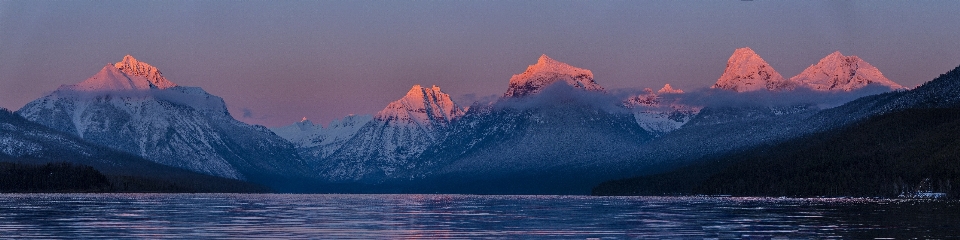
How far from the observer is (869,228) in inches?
4213

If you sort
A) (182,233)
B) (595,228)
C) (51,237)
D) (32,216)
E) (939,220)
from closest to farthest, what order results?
(51,237)
(182,233)
(595,228)
(939,220)
(32,216)

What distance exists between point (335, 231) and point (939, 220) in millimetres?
57243

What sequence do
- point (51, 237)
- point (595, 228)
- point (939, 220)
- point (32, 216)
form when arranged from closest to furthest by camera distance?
point (51, 237) < point (595, 228) < point (939, 220) < point (32, 216)

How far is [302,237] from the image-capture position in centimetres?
9606

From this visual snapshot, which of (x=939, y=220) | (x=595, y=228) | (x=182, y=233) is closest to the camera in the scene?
(x=182, y=233)

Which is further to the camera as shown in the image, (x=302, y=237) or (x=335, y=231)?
(x=335, y=231)

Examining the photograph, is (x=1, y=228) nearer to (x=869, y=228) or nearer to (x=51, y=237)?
(x=51, y=237)

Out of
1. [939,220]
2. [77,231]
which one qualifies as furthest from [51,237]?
[939,220]

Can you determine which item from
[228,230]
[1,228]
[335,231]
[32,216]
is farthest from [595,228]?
[32,216]

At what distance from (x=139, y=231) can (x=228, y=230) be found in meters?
7.27

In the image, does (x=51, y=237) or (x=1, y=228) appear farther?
(x=1, y=228)

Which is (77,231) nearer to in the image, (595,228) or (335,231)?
(335,231)

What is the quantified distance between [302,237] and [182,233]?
11.7 meters

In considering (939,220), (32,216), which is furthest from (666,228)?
(32,216)
